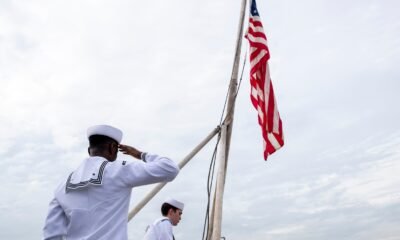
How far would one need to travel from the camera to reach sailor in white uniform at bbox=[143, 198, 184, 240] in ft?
21.2

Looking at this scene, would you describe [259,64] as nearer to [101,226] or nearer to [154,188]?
[154,188]

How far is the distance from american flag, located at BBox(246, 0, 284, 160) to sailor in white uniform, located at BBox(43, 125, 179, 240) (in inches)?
170

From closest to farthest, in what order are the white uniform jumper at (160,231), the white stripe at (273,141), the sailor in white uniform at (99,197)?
the sailor in white uniform at (99,197), the white uniform jumper at (160,231), the white stripe at (273,141)

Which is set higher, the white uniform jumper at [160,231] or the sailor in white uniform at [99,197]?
the white uniform jumper at [160,231]

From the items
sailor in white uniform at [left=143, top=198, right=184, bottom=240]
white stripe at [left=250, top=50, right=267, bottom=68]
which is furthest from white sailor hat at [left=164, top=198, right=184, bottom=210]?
white stripe at [left=250, top=50, right=267, bottom=68]

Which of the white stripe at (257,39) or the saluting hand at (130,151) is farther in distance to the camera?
the white stripe at (257,39)

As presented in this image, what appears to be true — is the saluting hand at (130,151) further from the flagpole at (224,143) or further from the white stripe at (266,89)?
the white stripe at (266,89)

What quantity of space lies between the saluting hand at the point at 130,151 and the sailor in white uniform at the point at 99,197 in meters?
0.19

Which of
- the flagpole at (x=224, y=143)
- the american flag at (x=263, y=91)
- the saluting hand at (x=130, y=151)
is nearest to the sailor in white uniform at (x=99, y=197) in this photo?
the saluting hand at (x=130, y=151)

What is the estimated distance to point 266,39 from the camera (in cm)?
769

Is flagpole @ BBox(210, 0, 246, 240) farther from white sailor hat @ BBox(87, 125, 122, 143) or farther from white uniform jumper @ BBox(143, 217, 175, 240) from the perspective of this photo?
white sailor hat @ BBox(87, 125, 122, 143)

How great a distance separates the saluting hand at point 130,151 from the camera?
3484 millimetres

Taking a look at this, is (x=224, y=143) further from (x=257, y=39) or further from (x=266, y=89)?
(x=257, y=39)

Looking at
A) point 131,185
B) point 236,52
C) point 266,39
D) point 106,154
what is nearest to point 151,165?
point 131,185
